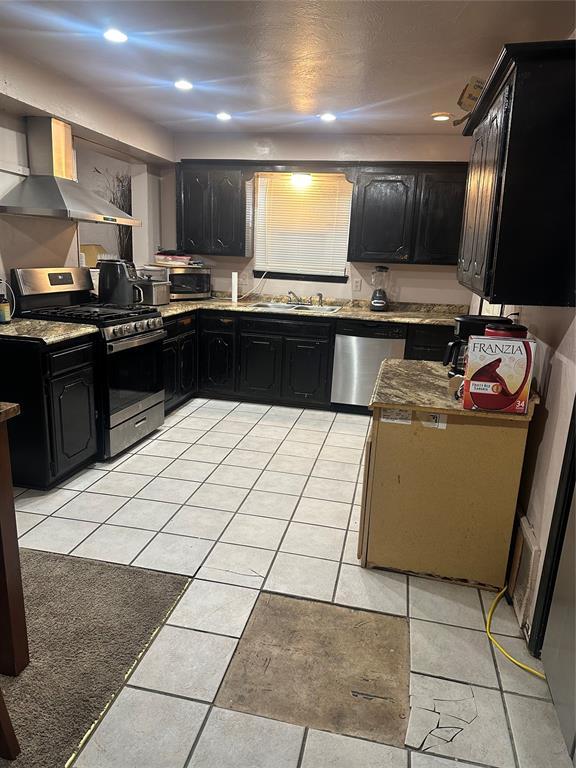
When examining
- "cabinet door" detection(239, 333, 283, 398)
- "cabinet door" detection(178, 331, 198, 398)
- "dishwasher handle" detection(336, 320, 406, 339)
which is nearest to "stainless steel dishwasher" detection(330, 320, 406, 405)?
"dishwasher handle" detection(336, 320, 406, 339)

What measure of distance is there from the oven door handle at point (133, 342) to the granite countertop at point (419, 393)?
1722 millimetres

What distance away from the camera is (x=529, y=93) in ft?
5.61

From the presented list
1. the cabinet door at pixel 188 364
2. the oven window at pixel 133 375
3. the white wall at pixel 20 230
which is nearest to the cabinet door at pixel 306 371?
the cabinet door at pixel 188 364

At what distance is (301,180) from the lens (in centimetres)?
508

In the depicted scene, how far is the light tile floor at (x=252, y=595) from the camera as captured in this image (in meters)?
1.51

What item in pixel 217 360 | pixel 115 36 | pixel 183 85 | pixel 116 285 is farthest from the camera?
pixel 217 360

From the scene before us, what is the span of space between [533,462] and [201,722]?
1.60 meters

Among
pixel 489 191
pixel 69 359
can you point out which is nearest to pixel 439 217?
pixel 489 191

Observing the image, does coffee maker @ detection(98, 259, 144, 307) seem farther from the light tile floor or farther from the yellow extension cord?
the yellow extension cord

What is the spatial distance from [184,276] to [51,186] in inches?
68.8

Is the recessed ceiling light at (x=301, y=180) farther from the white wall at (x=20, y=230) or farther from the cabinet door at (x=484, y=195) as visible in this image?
the cabinet door at (x=484, y=195)

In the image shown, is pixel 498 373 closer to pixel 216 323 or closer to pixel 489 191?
pixel 489 191

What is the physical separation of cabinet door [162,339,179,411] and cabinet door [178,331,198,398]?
0.11 meters

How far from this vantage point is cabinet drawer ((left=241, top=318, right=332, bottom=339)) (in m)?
4.57
